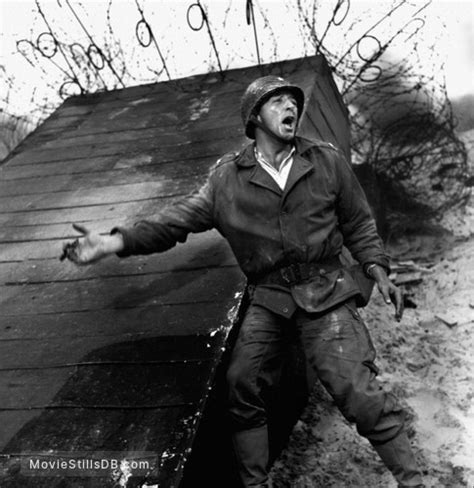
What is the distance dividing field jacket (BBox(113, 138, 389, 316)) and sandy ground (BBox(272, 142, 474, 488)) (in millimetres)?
1769

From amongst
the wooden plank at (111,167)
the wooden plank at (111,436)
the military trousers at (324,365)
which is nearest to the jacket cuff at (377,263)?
the military trousers at (324,365)

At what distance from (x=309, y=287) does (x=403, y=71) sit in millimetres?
7100

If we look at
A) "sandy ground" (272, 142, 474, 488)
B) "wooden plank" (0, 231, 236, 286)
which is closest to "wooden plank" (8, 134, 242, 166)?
"wooden plank" (0, 231, 236, 286)

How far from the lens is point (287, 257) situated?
3.21 metres

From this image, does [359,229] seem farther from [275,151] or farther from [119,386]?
[119,386]

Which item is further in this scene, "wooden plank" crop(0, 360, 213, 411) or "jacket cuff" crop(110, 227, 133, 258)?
"jacket cuff" crop(110, 227, 133, 258)

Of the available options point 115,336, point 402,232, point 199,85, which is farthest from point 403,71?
point 115,336

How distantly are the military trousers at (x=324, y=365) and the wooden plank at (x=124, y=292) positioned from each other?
40 centimetres

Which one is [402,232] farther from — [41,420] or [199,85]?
[41,420]

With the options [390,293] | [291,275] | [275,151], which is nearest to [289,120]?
[275,151]

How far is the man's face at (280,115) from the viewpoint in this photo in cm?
329

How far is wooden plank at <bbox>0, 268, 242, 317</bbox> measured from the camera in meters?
3.59

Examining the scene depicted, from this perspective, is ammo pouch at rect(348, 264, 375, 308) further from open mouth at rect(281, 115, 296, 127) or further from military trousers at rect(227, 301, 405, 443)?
open mouth at rect(281, 115, 296, 127)

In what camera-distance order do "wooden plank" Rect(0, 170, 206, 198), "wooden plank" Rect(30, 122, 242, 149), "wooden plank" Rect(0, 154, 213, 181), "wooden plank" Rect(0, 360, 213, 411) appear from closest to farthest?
"wooden plank" Rect(0, 360, 213, 411) < "wooden plank" Rect(0, 170, 206, 198) < "wooden plank" Rect(0, 154, 213, 181) < "wooden plank" Rect(30, 122, 242, 149)
